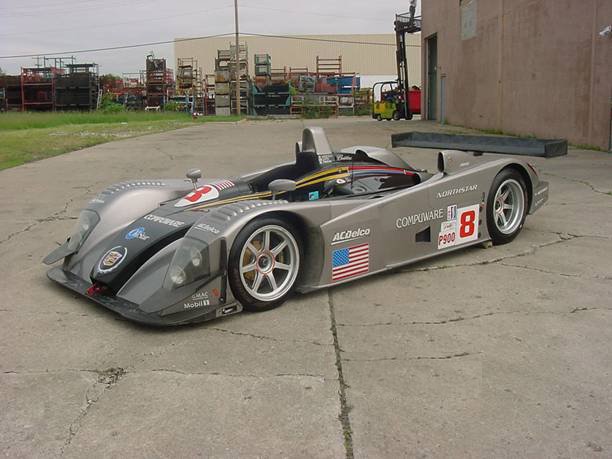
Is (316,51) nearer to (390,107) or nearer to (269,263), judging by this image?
(390,107)

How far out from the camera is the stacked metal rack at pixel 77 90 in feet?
171

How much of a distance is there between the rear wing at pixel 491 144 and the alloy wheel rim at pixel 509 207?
35 centimetres

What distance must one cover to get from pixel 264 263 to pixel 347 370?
118 cm

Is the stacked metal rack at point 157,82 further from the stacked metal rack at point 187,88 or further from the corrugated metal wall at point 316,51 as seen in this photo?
the corrugated metal wall at point 316,51

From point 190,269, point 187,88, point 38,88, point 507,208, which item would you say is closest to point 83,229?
point 190,269

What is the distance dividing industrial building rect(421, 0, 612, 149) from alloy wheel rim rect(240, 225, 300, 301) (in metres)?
13.0

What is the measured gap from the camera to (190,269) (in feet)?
13.5

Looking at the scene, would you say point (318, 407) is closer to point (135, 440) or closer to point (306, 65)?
point (135, 440)

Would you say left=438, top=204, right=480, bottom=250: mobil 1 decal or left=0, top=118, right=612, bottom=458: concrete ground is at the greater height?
left=438, top=204, right=480, bottom=250: mobil 1 decal

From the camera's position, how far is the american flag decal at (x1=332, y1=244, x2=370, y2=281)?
477 centimetres

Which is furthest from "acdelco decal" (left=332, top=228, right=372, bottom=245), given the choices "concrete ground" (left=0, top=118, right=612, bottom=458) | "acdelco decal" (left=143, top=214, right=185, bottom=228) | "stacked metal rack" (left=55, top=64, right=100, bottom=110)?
"stacked metal rack" (left=55, top=64, right=100, bottom=110)

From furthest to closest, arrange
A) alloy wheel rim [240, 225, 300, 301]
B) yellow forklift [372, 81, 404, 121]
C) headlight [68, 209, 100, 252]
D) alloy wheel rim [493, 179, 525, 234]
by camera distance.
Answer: yellow forklift [372, 81, 404, 121]
alloy wheel rim [493, 179, 525, 234]
headlight [68, 209, 100, 252]
alloy wheel rim [240, 225, 300, 301]

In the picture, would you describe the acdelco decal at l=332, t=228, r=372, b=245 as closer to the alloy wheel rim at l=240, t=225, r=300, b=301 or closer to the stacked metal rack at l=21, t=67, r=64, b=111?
the alloy wheel rim at l=240, t=225, r=300, b=301

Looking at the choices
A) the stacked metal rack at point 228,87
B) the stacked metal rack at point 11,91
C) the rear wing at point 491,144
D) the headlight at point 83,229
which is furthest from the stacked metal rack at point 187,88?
the headlight at point 83,229
